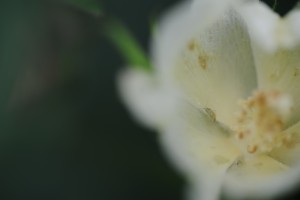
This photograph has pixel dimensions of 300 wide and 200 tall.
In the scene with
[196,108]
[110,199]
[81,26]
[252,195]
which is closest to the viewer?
[252,195]

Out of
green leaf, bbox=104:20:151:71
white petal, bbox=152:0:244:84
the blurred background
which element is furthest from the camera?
the blurred background

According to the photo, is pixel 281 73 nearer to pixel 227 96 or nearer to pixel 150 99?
pixel 227 96

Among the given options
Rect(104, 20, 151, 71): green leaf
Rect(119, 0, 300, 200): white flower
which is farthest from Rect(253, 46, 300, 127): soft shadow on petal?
Rect(104, 20, 151, 71): green leaf

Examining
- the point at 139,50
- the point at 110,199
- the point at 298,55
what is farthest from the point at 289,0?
the point at 110,199

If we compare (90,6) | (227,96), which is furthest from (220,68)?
(90,6)

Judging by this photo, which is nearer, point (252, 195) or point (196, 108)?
point (252, 195)

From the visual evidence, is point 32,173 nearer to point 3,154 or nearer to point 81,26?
point 3,154

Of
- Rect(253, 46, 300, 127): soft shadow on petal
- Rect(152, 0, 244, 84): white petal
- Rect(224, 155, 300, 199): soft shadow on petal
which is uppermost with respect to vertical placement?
Rect(253, 46, 300, 127): soft shadow on petal

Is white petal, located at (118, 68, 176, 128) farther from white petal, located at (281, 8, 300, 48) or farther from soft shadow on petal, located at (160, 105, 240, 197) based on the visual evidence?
white petal, located at (281, 8, 300, 48)
